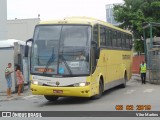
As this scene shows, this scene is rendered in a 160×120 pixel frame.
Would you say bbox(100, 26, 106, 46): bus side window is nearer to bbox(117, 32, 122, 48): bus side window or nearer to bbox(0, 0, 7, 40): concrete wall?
bbox(117, 32, 122, 48): bus side window

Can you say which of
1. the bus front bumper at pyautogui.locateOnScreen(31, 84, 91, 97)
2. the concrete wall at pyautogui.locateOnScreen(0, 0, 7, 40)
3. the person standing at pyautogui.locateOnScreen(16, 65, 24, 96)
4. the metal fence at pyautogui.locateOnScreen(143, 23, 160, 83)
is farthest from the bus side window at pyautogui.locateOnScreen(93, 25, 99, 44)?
the concrete wall at pyautogui.locateOnScreen(0, 0, 7, 40)

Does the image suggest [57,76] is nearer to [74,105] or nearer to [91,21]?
[74,105]

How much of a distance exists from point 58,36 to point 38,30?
100 centimetres

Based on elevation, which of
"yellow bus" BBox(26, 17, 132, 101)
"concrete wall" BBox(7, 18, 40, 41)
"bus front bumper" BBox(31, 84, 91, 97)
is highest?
"concrete wall" BBox(7, 18, 40, 41)

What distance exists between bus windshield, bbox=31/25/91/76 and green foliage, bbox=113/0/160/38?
2351 centimetres

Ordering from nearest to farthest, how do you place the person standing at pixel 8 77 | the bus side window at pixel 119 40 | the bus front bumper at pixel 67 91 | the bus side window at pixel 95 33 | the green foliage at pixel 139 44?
1. the bus front bumper at pixel 67 91
2. the bus side window at pixel 95 33
3. the person standing at pixel 8 77
4. the bus side window at pixel 119 40
5. the green foliage at pixel 139 44

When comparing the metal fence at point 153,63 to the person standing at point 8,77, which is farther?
the metal fence at point 153,63

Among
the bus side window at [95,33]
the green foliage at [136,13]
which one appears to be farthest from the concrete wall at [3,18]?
the bus side window at [95,33]

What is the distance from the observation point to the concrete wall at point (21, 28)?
2238 inches

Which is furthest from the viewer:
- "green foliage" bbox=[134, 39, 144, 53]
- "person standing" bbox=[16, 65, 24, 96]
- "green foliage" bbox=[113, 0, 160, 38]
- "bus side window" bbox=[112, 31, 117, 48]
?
"green foliage" bbox=[134, 39, 144, 53]

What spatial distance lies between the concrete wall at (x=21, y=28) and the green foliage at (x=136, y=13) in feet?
52.5

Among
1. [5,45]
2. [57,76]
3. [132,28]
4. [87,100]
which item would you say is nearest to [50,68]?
[57,76]

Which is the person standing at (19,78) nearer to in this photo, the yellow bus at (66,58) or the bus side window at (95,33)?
the yellow bus at (66,58)

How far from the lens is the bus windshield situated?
56.7 ft
